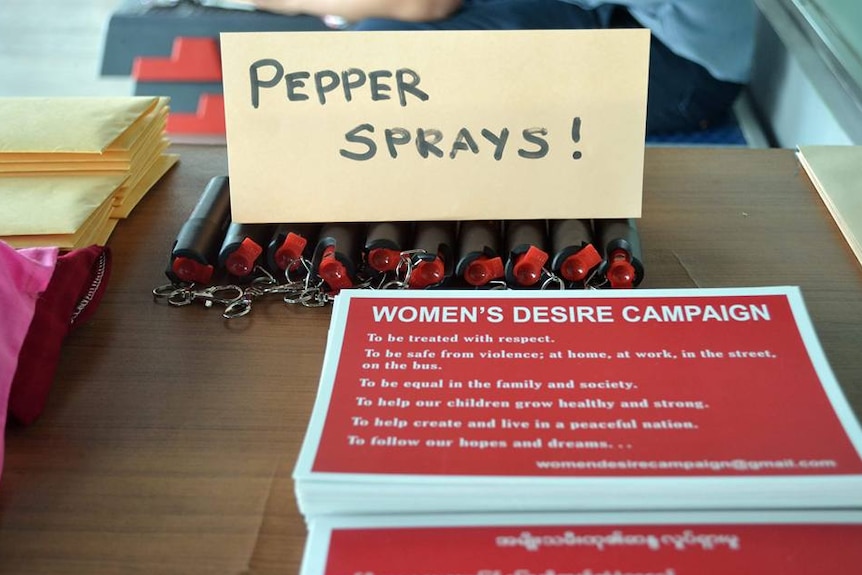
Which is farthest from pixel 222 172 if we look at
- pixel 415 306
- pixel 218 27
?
pixel 218 27

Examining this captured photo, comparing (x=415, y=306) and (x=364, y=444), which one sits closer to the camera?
(x=364, y=444)

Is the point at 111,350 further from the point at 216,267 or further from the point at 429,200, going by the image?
the point at 429,200

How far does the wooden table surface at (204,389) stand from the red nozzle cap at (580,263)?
5 centimetres

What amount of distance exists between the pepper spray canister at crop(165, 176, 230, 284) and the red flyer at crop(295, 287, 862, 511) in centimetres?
11

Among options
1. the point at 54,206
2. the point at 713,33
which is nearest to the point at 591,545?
the point at 54,206

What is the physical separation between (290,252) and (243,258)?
30 mm

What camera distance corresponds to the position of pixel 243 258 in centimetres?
56

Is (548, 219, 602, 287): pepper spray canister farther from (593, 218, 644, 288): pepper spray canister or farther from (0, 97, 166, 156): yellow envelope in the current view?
(0, 97, 166, 156): yellow envelope

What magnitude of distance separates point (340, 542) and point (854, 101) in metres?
0.79

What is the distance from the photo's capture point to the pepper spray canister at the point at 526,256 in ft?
1.75

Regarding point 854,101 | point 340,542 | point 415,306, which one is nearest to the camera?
point 340,542

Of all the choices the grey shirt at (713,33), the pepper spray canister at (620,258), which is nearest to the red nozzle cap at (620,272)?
the pepper spray canister at (620,258)

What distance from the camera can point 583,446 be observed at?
1.30 feet

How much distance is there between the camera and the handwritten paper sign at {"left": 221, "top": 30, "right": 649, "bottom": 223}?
1.80 ft
